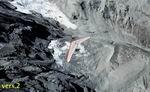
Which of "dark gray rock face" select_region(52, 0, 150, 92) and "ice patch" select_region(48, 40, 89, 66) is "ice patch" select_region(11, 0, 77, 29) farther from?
"ice patch" select_region(48, 40, 89, 66)

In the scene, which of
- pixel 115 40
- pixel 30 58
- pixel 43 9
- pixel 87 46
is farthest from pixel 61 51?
pixel 43 9

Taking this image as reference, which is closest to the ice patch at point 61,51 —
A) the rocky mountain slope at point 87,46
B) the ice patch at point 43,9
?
the rocky mountain slope at point 87,46

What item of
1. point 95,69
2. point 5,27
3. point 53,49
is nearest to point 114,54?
point 95,69

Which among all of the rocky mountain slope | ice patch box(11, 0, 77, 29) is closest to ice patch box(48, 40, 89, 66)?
the rocky mountain slope

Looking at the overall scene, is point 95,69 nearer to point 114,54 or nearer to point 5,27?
point 114,54

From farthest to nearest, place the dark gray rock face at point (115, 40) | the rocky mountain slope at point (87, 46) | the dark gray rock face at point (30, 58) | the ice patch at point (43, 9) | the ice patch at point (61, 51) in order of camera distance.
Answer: the ice patch at point (43, 9) → the ice patch at point (61, 51) → the dark gray rock face at point (115, 40) → the rocky mountain slope at point (87, 46) → the dark gray rock face at point (30, 58)

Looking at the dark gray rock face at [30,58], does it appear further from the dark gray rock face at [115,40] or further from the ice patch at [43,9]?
the dark gray rock face at [115,40]
